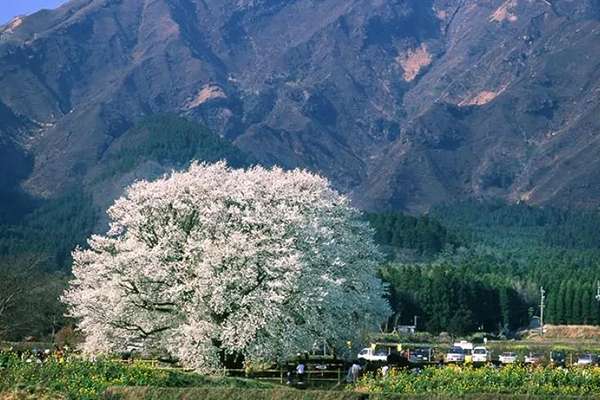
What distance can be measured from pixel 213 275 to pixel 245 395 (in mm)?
21796

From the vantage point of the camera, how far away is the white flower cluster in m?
64.8

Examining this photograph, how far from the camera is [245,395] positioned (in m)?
43.7

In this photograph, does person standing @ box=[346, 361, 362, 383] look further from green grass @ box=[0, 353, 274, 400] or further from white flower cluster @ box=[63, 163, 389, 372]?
green grass @ box=[0, 353, 274, 400]

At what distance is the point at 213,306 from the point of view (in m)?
65.2

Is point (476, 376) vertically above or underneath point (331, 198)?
underneath

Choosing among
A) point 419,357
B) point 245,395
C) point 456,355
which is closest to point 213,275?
point 245,395

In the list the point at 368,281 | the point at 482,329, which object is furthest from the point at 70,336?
the point at 482,329

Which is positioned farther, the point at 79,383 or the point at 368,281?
the point at 368,281

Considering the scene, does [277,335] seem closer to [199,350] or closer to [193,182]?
[199,350]

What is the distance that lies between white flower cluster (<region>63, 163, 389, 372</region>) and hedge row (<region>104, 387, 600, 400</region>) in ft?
65.2

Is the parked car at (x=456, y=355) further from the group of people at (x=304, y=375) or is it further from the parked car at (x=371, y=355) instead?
the group of people at (x=304, y=375)

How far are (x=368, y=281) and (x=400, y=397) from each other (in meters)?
37.4

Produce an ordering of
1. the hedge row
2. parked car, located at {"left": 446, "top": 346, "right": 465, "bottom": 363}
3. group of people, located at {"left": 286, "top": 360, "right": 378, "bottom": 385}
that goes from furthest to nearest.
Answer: parked car, located at {"left": 446, "top": 346, "right": 465, "bottom": 363}, group of people, located at {"left": 286, "top": 360, "right": 378, "bottom": 385}, the hedge row

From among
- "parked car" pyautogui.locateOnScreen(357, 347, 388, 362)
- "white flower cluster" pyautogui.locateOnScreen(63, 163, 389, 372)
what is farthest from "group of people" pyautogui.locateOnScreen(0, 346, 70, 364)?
"parked car" pyautogui.locateOnScreen(357, 347, 388, 362)
